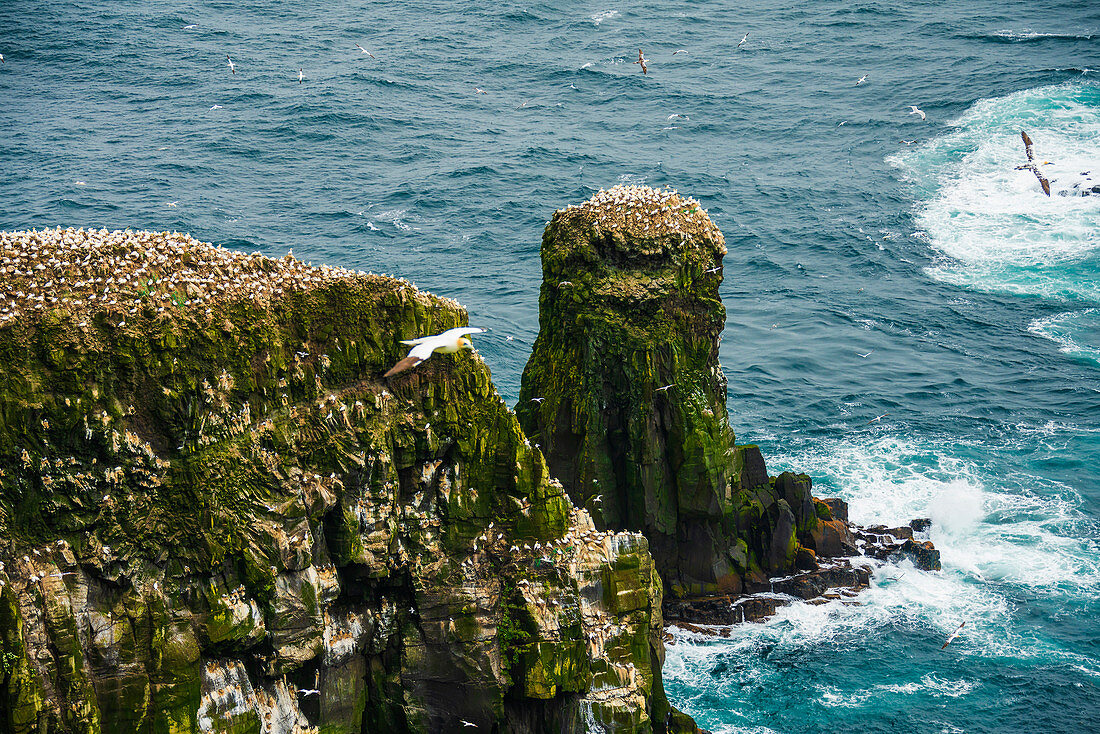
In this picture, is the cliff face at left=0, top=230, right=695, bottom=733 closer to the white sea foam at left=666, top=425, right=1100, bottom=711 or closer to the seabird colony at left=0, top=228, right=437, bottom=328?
the seabird colony at left=0, top=228, right=437, bottom=328

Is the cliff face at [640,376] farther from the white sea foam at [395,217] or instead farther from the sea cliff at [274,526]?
the white sea foam at [395,217]

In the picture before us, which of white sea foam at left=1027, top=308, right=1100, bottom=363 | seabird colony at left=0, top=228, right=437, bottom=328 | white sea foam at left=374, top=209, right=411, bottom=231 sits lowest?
white sea foam at left=1027, top=308, right=1100, bottom=363

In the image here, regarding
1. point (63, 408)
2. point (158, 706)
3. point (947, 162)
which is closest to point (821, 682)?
point (158, 706)

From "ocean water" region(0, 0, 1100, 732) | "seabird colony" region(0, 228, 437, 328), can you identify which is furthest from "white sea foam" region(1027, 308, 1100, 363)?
"seabird colony" region(0, 228, 437, 328)

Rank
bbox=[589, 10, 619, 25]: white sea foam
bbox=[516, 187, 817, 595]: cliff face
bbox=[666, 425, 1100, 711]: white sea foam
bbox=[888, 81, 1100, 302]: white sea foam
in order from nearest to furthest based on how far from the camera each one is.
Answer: bbox=[516, 187, 817, 595]: cliff face
bbox=[666, 425, 1100, 711]: white sea foam
bbox=[888, 81, 1100, 302]: white sea foam
bbox=[589, 10, 619, 25]: white sea foam

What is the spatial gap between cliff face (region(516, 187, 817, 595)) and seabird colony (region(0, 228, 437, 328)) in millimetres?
16086

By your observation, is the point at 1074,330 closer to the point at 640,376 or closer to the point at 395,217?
the point at 640,376

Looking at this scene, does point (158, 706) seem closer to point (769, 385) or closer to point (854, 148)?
point (769, 385)

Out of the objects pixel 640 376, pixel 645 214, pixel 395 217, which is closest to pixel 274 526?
pixel 640 376

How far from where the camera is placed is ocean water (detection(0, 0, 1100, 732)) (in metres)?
45.9

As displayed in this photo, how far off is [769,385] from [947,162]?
36.0m

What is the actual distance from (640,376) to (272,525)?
20.1 meters

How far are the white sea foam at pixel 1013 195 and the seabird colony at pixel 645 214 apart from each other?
3867 cm

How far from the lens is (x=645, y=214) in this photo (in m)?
42.8
